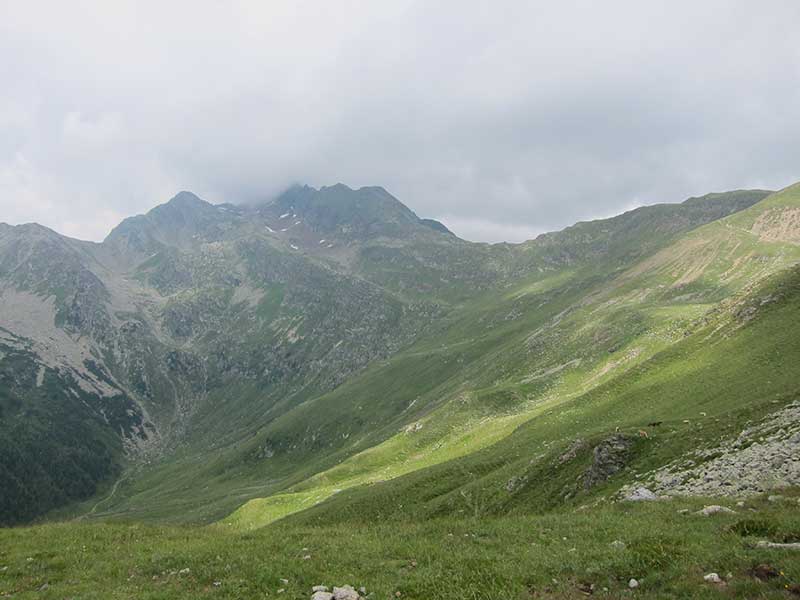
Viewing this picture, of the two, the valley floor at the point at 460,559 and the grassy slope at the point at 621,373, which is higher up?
the valley floor at the point at 460,559

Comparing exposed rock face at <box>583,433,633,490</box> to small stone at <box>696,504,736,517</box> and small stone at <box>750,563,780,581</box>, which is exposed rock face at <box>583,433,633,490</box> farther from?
small stone at <box>750,563,780,581</box>

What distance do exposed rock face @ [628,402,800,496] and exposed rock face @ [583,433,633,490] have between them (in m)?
4.22

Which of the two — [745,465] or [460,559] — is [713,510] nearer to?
[745,465]

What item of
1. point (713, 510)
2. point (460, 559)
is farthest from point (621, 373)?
point (460, 559)

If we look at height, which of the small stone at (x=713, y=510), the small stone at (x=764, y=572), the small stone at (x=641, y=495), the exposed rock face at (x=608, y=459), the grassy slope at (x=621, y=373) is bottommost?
the grassy slope at (x=621, y=373)

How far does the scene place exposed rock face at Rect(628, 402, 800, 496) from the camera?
24.4 m

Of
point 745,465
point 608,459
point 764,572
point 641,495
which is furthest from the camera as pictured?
point 608,459

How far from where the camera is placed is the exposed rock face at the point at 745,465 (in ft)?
79.9

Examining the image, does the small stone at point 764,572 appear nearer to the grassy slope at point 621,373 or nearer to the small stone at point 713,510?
the small stone at point 713,510

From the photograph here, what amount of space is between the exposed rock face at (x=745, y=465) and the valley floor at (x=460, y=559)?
298cm

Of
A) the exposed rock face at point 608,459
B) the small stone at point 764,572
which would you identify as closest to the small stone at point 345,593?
the small stone at point 764,572

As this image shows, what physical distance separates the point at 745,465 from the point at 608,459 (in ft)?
37.9

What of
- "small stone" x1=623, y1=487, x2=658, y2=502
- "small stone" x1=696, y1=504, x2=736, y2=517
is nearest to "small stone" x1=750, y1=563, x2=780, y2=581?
"small stone" x1=696, y1=504, x2=736, y2=517

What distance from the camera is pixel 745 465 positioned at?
26.9 m
